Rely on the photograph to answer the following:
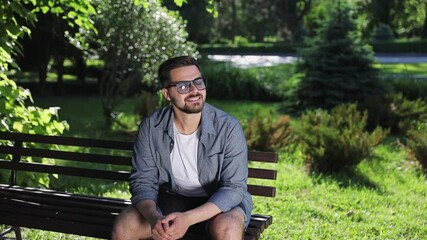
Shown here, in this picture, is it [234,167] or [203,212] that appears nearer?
[203,212]

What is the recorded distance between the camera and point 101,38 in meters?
10.9

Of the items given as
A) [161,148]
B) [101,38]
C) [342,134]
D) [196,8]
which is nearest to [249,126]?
[342,134]

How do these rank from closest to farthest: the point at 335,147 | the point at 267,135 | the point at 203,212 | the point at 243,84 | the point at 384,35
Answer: the point at 203,212 < the point at 335,147 < the point at 267,135 < the point at 243,84 < the point at 384,35

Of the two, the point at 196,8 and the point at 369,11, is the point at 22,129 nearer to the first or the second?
the point at 196,8

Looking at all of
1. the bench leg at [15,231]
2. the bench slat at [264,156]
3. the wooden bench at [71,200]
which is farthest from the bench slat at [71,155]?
the bench slat at [264,156]

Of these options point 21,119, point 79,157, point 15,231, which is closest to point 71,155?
point 79,157

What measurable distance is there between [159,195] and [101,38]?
7665 mm

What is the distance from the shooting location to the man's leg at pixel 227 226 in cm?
314

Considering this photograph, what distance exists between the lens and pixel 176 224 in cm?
311

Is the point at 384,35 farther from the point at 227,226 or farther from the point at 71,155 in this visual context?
the point at 227,226

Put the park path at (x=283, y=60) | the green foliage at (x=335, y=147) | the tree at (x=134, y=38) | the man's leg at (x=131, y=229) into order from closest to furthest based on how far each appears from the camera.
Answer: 1. the man's leg at (x=131, y=229)
2. the green foliage at (x=335, y=147)
3. the tree at (x=134, y=38)
4. the park path at (x=283, y=60)

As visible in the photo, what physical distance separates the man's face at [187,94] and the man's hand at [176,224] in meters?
0.57

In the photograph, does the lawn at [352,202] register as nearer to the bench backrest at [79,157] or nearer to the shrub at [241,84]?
the bench backrest at [79,157]

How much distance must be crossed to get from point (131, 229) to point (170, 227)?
30 centimetres
